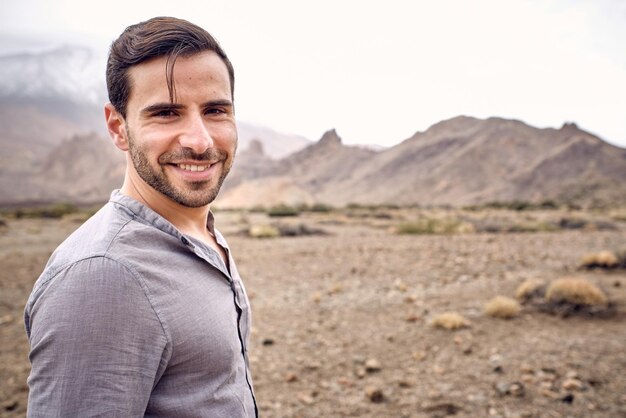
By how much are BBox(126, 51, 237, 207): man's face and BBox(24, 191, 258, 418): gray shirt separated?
0.41 feet

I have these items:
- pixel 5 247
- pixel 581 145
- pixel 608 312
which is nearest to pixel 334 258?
pixel 608 312

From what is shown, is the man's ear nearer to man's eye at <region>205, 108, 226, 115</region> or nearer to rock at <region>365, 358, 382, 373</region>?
man's eye at <region>205, 108, 226, 115</region>

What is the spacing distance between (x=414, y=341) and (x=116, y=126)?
14.9 ft

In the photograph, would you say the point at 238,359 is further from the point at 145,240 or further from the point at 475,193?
the point at 475,193

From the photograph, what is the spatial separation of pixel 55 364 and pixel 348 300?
20.5 feet

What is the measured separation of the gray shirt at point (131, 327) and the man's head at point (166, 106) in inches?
4.8

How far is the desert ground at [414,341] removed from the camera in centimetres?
383

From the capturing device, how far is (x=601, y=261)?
8.48 m

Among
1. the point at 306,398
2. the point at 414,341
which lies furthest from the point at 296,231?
the point at 306,398

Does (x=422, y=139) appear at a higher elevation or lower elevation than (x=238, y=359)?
higher

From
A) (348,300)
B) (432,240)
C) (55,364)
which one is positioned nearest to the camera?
(55,364)

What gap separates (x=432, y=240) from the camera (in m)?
13.2

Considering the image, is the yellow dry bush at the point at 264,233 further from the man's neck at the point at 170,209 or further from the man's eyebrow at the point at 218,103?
the man's eyebrow at the point at 218,103

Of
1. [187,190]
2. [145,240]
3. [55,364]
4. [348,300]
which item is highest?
[187,190]
